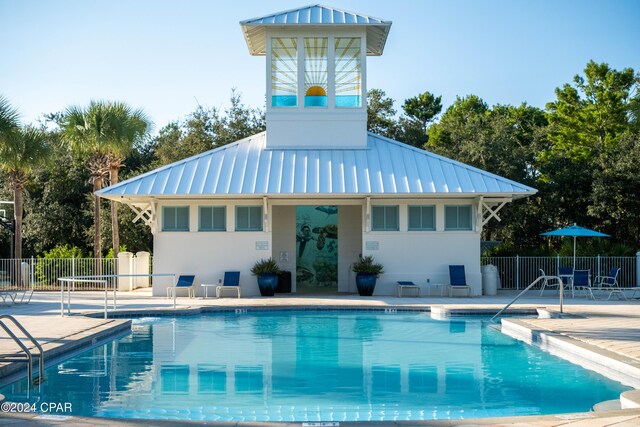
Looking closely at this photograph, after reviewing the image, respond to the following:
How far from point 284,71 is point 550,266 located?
11.2 metres

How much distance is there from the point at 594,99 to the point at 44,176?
99.3ft

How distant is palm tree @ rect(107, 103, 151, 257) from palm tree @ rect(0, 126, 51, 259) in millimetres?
2467

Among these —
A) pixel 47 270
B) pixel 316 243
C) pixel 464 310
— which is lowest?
pixel 464 310

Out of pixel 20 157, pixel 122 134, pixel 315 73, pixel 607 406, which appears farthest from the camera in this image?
pixel 122 134

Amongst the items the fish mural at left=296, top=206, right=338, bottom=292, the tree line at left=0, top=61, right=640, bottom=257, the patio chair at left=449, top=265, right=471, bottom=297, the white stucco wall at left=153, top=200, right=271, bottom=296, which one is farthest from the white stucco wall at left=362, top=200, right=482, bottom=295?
the tree line at left=0, top=61, right=640, bottom=257

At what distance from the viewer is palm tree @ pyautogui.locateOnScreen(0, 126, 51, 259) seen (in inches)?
1038

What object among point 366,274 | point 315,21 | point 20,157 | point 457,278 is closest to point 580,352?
point 457,278

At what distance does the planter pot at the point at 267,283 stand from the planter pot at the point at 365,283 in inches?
97.5

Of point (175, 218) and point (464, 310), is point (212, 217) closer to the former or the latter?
point (175, 218)

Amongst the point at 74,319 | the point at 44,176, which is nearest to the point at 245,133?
the point at 44,176

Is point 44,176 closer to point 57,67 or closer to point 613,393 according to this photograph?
point 57,67

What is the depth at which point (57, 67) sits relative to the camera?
21.6 meters

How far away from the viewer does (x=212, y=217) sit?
22000 mm

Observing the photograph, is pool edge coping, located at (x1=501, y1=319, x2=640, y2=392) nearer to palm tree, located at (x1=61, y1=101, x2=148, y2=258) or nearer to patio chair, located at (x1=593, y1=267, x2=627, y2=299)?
patio chair, located at (x1=593, y1=267, x2=627, y2=299)
